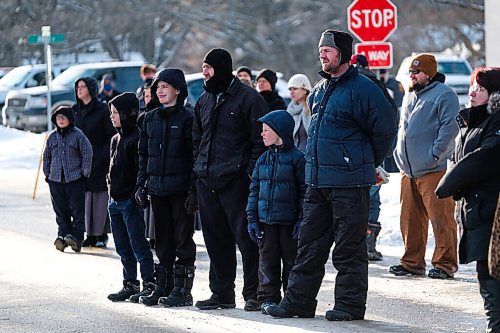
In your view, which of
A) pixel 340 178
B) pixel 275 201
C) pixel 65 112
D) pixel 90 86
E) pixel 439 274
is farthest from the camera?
pixel 90 86

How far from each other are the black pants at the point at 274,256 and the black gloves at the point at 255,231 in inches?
1.5

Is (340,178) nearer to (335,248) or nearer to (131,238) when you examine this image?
(335,248)

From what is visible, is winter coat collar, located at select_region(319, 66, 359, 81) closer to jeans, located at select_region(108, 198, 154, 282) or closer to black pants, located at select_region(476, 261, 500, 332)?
black pants, located at select_region(476, 261, 500, 332)

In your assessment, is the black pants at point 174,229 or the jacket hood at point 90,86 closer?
the black pants at point 174,229

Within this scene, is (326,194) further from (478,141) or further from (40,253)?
(40,253)

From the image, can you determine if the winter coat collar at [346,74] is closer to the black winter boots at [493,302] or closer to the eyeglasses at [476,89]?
the eyeglasses at [476,89]

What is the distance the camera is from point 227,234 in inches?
414

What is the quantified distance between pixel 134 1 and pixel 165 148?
41722mm

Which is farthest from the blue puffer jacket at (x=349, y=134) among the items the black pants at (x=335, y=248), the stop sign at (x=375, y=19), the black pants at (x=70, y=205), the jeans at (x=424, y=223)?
the stop sign at (x=375, y=19)

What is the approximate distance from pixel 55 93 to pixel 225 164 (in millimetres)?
24784

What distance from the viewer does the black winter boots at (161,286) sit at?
10812 mm

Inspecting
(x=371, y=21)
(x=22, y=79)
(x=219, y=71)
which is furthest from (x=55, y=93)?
(x=219, y=71)

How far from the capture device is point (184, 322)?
973 cm

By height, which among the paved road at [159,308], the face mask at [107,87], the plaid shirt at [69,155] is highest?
the face mask at [107,87]
